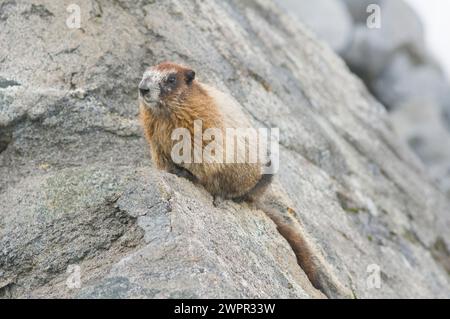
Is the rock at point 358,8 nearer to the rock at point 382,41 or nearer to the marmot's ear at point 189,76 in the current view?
the rock at point 382,41

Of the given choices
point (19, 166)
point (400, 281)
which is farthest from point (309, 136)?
point (19, 166)

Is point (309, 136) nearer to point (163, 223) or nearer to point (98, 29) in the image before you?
point (98, 29)

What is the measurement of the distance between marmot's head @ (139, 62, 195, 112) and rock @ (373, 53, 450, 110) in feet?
51.7

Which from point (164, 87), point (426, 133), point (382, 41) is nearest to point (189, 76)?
point (164, 87)

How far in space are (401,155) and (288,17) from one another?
11.2 ft

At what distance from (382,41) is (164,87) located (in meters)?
15.6

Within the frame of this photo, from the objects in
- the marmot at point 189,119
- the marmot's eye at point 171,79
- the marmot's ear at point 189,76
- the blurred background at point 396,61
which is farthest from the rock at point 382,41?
the marmot's eye at point 171,79

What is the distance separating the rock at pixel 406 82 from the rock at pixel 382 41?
32 cm

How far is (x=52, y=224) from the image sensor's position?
739cm

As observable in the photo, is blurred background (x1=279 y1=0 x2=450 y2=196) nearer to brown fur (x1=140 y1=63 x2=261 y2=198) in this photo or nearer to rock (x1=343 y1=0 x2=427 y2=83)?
rock (x1=343 y1=0 x2=427 y2=83)

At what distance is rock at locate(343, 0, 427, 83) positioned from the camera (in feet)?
72.9

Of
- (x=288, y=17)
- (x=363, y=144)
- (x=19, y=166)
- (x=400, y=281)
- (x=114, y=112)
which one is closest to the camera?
(x=19, y=166)

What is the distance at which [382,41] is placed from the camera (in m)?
22.5

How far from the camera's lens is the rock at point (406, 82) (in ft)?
76.1
